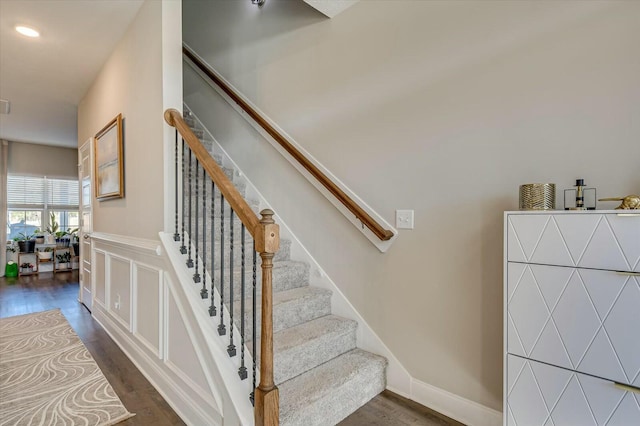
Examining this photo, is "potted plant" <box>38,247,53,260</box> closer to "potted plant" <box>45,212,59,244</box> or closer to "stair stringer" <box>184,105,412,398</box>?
"potted plant" <box>45,212,59,244</box>

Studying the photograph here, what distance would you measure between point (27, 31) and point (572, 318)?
4204mm

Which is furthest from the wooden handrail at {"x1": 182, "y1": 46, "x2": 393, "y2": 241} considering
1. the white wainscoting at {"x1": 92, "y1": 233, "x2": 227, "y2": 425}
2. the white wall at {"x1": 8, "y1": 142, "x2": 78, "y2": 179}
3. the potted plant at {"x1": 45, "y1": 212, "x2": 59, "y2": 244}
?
the potted plant at {"x1": 45, "y1": 212, "x2": 59, "y2": 244}

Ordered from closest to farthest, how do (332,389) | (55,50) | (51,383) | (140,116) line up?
(332,389), (51,383), (140,116), (55,50)

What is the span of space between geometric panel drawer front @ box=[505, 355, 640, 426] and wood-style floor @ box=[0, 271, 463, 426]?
0.54 metres

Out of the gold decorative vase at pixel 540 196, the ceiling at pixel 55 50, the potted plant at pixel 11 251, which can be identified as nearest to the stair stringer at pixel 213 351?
the gold decorative vase at pixel 540 196

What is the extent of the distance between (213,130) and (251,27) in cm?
118

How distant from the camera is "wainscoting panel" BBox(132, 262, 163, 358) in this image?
2.19m

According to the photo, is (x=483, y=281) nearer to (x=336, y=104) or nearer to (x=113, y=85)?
(x=336, y=104)

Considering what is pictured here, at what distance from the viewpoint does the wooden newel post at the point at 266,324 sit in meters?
1.38

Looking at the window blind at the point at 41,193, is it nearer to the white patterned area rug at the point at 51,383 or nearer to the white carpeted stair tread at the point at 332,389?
the white patterned area rug at the point at 51,383

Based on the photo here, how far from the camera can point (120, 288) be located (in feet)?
9.66

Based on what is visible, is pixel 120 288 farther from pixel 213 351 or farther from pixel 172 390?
pixel 213 351

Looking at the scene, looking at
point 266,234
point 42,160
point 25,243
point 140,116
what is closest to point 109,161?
point 140,116

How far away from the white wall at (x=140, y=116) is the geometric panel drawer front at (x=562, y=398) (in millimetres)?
2135
